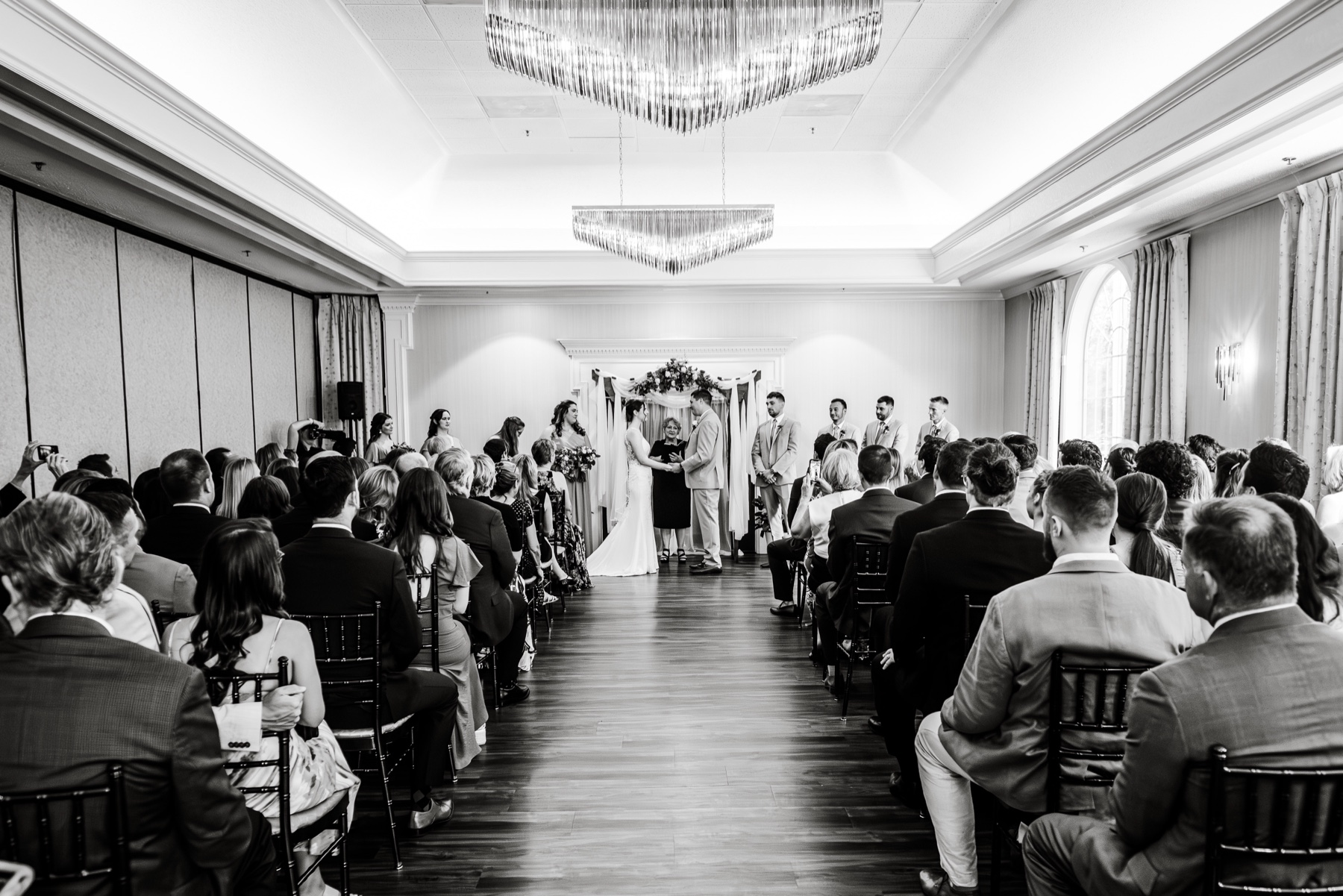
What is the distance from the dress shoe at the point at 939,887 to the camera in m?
2.75

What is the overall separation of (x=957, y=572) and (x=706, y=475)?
5954mm

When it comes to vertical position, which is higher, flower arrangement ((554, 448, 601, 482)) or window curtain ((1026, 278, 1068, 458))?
window curtain ((1026, 278, 1068, 458))

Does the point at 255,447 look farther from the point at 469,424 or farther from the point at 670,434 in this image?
the point at 670,434

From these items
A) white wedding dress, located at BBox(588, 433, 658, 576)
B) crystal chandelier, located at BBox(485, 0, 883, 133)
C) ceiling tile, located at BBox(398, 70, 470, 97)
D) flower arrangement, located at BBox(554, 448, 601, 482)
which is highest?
ceiling tile, located at BBox(398, 70, 470, 97)

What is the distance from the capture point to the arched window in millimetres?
8523

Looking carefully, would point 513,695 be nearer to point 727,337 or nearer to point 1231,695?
point 1231,695

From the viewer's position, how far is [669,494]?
9180 mm

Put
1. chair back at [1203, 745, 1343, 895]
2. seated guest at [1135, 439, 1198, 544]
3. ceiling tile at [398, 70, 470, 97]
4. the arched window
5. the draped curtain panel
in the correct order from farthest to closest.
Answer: the draped curtain panel, the arched window, ceiling tile at [398, 70, 470, 97], seated guest at [1135, 439, 1198, 544], chair back at [1203, 745, 1343, 895]

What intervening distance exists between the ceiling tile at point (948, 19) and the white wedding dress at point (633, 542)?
485 cm

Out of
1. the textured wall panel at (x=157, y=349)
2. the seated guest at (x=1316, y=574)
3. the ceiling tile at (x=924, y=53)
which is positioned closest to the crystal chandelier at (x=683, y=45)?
the ceiling tile at (x=924, y=53)

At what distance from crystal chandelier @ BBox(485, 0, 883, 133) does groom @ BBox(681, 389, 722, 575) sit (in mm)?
4822

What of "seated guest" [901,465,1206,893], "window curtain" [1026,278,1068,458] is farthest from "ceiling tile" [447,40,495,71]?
"window curtain" [1026,278,1068,458]

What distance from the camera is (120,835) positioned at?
4.99ft

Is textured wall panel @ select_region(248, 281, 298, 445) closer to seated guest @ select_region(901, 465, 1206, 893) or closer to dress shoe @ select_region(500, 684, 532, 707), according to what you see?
dress shoe @ select_region(500, 684, 532, 707)
